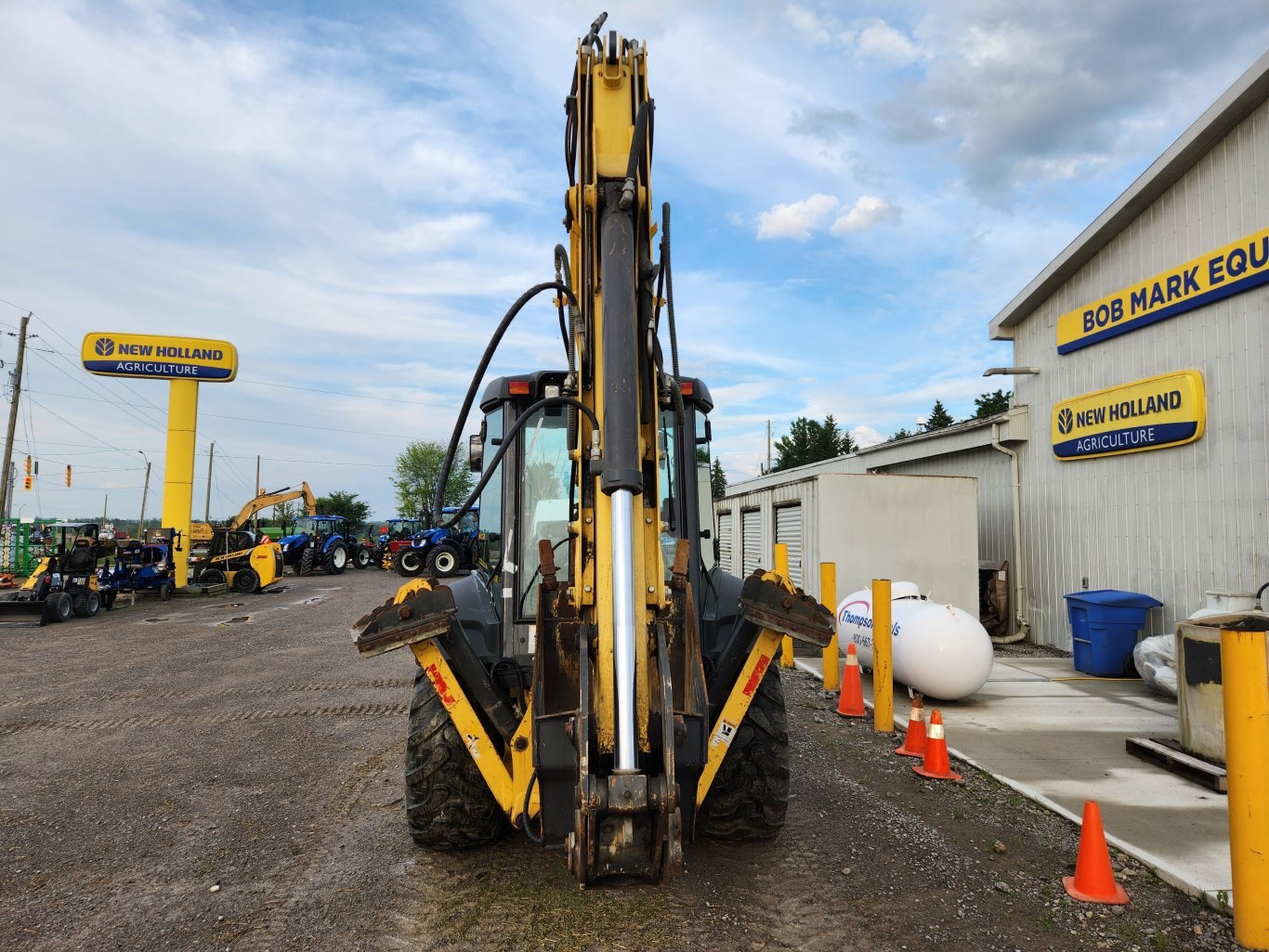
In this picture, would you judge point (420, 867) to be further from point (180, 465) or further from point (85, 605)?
point (180, 465)

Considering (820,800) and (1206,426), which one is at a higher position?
(1206,426)

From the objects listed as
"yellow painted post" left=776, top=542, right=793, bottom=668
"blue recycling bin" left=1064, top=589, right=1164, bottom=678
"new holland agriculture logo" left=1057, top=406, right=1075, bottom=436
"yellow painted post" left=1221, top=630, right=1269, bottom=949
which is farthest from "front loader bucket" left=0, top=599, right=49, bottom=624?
"new holland agriculture logo" left=1057, top=406, right=1075, bottom=436

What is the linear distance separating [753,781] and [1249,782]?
2.15 metres

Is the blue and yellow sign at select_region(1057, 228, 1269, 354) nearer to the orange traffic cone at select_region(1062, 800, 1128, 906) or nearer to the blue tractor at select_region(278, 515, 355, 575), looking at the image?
the orange traffic cone at select_region(1062, 800, 1128, 906)

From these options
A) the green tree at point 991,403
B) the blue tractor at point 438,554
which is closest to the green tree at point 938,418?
the green tree at point 991,403

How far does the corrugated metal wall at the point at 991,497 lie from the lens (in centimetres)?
1279

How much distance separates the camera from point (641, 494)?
3031mm

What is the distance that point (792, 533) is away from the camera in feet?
41.3

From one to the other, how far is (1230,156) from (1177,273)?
137 cm

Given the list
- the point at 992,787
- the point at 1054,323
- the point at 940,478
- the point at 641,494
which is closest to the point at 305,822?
the point at 641,494

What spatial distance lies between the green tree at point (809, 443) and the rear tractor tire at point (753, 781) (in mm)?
56462

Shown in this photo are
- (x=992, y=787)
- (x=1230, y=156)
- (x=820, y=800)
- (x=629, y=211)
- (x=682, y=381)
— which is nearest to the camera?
(x=629, y=211)

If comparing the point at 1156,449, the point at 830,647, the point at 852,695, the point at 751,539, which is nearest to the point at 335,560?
the point at 751,539

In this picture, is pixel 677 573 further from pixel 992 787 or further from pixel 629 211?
pixel 992 787
